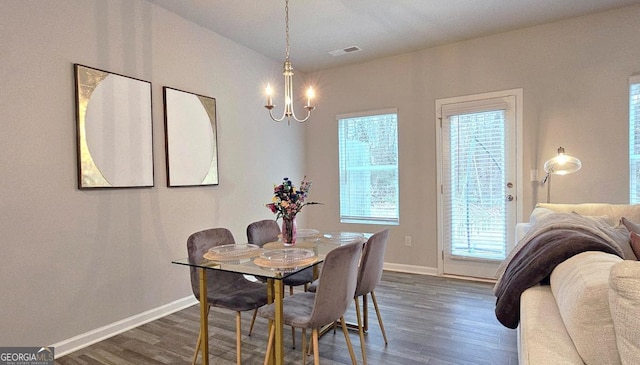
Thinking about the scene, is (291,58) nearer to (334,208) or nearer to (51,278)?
(334,208)

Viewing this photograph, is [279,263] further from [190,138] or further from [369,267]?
[190,138]

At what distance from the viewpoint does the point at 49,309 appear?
2344 mm

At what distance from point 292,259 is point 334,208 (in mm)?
2871

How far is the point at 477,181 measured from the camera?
391 cm

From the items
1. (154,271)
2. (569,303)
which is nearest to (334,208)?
(154,271)

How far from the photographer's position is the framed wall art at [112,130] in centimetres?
252

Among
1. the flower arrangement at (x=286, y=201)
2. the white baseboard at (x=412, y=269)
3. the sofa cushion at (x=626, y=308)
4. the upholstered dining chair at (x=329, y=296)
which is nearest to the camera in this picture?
the sofa cushion at (x=626, y=308)

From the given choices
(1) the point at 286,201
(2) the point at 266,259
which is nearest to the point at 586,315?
(2) the point at 266,259

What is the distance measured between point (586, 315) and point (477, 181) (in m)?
3.09

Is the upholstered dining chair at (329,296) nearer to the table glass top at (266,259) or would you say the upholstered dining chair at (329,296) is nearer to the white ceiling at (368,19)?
the table glass top at (266,259)

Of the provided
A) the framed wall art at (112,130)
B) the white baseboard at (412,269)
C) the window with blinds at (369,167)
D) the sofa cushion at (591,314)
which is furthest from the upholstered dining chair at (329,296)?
the window with blinds at (369,167)

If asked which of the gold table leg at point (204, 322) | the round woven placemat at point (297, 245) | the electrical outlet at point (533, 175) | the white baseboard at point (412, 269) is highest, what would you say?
the electrical outlet at point (533, 175)

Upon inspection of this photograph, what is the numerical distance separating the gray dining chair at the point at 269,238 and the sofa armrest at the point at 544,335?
1738mm

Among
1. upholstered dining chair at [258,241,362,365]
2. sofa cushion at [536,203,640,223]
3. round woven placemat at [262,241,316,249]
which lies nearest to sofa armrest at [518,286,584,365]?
upholstered dining chair at [258,241,362,365]
